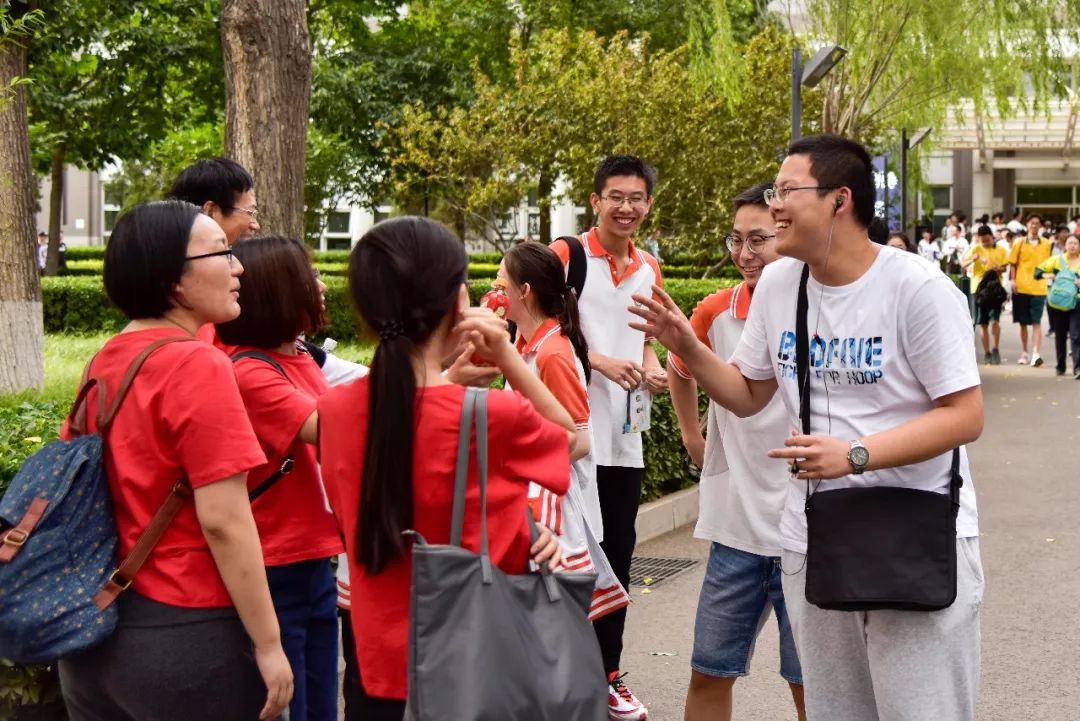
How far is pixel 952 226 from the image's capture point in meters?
29.4

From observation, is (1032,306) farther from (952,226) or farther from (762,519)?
(762,519)

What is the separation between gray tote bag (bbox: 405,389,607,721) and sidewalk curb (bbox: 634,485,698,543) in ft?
18.6

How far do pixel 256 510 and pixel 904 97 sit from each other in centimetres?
1978

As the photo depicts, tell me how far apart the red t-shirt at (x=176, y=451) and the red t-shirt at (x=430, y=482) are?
0.19 m

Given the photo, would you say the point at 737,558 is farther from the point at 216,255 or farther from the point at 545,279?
the point at 216,255

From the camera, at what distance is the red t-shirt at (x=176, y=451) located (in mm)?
2668

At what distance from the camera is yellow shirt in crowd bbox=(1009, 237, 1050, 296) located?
18.3 metres

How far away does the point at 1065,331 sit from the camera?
1736cm

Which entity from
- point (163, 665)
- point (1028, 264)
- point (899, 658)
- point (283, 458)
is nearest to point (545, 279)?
point (283, 458)

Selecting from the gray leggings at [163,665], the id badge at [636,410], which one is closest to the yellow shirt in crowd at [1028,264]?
the id badge at [636,410]

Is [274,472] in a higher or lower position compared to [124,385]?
lower

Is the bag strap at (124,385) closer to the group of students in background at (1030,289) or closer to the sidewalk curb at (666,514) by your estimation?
the sidewalk curb at (666,514)

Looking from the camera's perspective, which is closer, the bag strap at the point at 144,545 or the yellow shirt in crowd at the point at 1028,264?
the bag strap at the point at 144,545

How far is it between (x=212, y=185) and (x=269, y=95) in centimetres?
359
